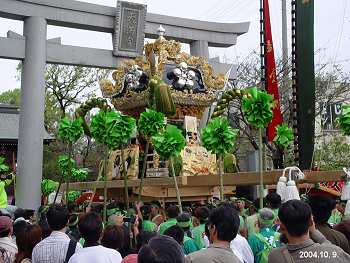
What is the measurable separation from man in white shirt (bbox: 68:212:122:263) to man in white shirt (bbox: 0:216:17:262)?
2.29 feet

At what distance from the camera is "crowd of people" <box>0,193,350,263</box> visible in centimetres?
254

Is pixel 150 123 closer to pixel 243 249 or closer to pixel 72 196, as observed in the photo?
pixel 243 249

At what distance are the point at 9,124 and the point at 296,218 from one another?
18145 mm

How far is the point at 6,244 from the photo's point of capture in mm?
3730

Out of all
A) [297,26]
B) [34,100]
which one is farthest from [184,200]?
[34,100]

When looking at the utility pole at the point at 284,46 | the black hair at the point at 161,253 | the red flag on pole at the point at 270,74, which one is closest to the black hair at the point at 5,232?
the black hair at the point at 161,253

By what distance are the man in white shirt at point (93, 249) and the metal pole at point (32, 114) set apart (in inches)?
377

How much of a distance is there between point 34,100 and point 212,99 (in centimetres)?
451

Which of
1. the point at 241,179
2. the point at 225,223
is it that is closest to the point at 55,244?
the point at 225,223

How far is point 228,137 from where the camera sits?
275 inches

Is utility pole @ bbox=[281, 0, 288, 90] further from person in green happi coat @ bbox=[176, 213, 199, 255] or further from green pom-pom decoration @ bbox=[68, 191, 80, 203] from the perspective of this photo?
person in green happi coat @ bbox=[176, 213, 199, 255]

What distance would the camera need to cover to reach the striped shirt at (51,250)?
135 inches

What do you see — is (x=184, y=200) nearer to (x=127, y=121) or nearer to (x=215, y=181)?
(x=215, y=181)

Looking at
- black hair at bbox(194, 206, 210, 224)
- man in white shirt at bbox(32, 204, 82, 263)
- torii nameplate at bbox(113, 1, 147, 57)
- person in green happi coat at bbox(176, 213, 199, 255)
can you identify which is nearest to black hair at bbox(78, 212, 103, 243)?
man in white shirt at bbox(32, 204, 82, 263)
